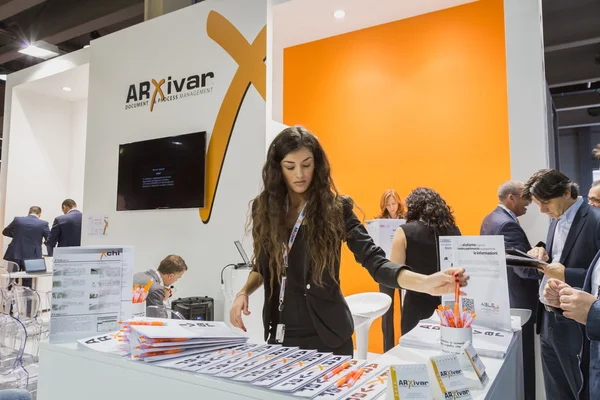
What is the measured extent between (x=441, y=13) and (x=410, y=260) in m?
2.86

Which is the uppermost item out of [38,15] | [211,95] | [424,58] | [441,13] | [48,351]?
[38,15]

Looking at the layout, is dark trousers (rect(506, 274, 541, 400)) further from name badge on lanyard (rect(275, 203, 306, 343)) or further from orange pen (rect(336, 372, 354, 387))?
orange pen (rect(336, 372, 354, 387))

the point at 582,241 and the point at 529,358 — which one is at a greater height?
the point at 582,241

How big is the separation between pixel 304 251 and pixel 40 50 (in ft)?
23.2

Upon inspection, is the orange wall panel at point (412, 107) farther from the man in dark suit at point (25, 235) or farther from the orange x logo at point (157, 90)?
the man in dark suit at point (25, 235)

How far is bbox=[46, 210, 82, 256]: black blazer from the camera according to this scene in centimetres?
641

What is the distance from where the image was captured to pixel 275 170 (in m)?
1.71

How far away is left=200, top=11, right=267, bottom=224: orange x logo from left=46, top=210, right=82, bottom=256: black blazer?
10.5 ft

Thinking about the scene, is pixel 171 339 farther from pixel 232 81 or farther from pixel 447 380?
pixel 232 81

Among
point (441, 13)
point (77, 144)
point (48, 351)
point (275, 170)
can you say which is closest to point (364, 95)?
point (441, 13)

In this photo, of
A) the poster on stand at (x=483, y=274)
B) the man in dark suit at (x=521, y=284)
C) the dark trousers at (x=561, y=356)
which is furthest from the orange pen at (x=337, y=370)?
the man in dark suit at (x=521, y=284)

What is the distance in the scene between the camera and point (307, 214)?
5.31 ft

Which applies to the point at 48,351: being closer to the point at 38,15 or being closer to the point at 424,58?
the point at 424,58

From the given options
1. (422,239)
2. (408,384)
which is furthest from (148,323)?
(422,239)
